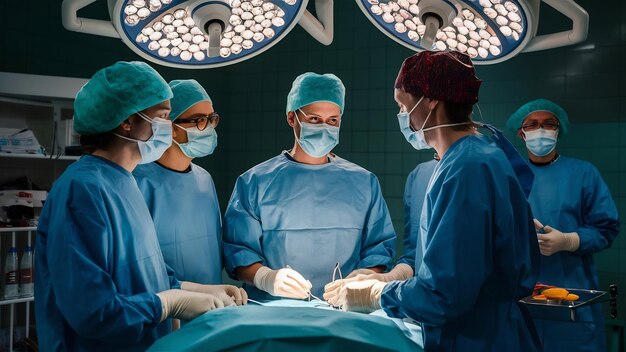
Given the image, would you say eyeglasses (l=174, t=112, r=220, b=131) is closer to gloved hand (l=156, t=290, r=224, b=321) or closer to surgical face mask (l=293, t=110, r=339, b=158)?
surgical face mask (l=293, t=110, r=339, b=158)

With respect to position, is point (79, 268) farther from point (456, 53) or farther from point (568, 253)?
point (568, 253)

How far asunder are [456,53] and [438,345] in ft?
2.51

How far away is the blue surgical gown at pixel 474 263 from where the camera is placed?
4.35 ft

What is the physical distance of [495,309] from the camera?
142cm

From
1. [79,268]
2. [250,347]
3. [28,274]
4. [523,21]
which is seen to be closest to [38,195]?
[28,274]

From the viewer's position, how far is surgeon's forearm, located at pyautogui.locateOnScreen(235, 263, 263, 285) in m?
2.15

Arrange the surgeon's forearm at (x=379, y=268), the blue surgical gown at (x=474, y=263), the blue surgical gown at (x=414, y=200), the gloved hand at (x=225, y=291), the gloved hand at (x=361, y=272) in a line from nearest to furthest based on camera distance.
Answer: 1. the blue surgical gown at (x=474, y=263)
2. the gloved hand at (x=225, y=291)
3. the gloved hand at (x=361, y=272)
4. the surgeon's forearm at (x=379, y=268)
5. the blue surgical gown at (x=414, y=200)

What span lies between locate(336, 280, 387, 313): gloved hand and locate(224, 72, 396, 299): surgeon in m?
0.51

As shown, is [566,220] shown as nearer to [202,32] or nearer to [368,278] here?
[368,278]

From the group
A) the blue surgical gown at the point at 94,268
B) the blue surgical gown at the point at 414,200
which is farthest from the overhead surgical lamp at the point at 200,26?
the blue surgical gown at the point at 414,200

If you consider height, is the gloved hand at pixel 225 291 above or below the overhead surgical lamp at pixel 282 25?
below

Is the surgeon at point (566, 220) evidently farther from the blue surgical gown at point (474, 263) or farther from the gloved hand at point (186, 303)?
the gloved hand at point (186, 303)

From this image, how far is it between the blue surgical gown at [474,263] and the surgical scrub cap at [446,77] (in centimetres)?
14

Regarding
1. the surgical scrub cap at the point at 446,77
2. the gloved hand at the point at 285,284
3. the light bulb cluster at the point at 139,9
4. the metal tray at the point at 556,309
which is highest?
the light bulb cluster at the point at 139,9
